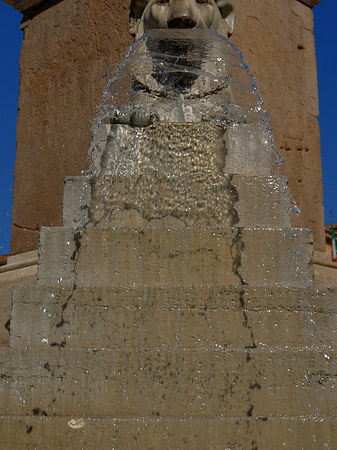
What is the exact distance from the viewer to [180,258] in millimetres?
3740

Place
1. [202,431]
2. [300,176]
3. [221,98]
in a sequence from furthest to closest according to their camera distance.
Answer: [300,176]
[221,98]
[202,431]

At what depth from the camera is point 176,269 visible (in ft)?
12.2

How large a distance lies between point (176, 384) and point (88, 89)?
5.31 metres

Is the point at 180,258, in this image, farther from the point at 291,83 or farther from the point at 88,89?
the point at 291,83

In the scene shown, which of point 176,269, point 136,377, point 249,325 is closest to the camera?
point 136,377

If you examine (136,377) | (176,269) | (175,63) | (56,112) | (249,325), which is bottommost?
(136,377)

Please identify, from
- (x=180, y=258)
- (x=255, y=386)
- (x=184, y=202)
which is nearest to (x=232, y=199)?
(x=184, y=202)

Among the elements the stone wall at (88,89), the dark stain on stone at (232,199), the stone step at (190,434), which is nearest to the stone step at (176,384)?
the stone step at (190,434)


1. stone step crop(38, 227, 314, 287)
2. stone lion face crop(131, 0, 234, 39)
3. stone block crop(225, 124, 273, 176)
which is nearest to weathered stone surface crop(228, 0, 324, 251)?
stone lion face crop(131, 0, 234, 39)

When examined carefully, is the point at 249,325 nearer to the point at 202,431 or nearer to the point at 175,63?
the point at 202,431

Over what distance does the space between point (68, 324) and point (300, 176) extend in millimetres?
5233

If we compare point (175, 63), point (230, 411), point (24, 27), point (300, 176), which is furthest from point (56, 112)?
point (230, 411)

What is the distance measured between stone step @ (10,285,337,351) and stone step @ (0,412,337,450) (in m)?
0.45

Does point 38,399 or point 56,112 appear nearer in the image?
point 38,399
